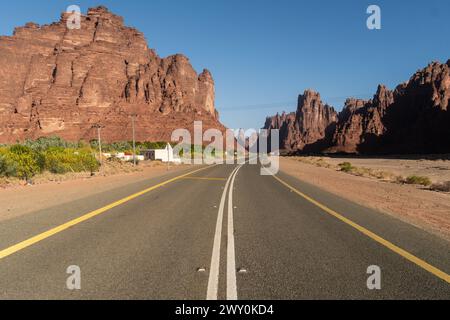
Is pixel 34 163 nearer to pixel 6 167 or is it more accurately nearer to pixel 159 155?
pixel 6 167

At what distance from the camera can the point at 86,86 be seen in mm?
153625

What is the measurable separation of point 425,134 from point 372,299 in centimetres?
15470

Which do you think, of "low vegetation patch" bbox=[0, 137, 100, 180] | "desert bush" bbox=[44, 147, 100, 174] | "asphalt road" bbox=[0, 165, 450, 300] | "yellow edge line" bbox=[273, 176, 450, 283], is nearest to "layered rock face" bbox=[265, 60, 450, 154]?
"desert bush" bbox=[44, 147, 100, 174]

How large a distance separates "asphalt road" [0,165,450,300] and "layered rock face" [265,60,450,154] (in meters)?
135

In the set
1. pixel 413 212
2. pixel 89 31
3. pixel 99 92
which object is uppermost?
pixel 89 31

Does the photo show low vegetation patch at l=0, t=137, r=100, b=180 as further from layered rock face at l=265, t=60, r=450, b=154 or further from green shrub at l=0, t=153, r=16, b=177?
layered rock face at l=265, t=60, r=450, b=154

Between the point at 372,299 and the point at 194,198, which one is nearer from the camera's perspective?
the point at 372,299

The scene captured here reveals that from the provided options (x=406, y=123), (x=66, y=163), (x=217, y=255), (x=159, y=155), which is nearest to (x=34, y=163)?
(x=66, y=163)

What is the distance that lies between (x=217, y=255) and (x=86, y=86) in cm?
16179

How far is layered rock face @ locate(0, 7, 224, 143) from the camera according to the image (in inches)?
5679

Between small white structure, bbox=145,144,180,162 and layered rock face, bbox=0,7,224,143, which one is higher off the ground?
layered rock face, bbox=0,7,224,143

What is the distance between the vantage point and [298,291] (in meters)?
4.48
